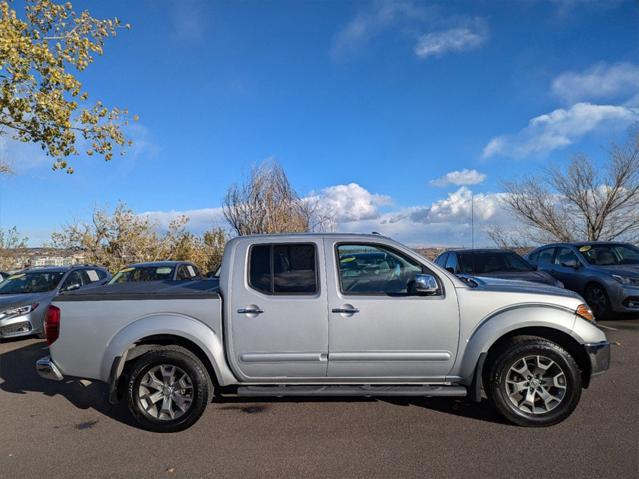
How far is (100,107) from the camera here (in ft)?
36.7

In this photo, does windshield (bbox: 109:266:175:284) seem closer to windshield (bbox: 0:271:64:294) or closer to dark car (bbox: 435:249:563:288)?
windshield (bbox: 0:271:64:294)

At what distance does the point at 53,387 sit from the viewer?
5.81 metres

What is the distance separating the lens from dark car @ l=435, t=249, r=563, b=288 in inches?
352

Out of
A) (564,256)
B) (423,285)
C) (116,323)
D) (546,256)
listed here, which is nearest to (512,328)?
(423,285)

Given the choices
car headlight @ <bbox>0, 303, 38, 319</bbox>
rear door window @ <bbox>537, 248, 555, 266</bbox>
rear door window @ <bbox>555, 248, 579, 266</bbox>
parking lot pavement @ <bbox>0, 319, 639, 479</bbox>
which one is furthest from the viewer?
rear door window @ <bbox>537, 248, 555, 266</bbox>

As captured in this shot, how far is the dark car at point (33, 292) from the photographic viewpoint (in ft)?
28.7

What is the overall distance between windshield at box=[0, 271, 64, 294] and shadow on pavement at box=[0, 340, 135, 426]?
2.39 m

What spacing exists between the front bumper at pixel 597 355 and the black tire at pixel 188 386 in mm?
3479

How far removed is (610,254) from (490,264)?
2823 mm

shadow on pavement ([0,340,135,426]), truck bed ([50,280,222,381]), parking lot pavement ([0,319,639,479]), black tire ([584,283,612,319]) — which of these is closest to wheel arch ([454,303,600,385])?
parking lot pavement ([0,319,639,479])

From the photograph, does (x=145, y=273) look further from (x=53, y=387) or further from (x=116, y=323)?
(x=116, y=323)

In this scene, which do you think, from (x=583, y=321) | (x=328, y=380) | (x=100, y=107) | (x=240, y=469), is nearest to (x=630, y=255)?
(x=583, y=321)

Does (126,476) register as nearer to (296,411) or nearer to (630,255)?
(296,411)

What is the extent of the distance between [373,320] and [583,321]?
6.32ft
